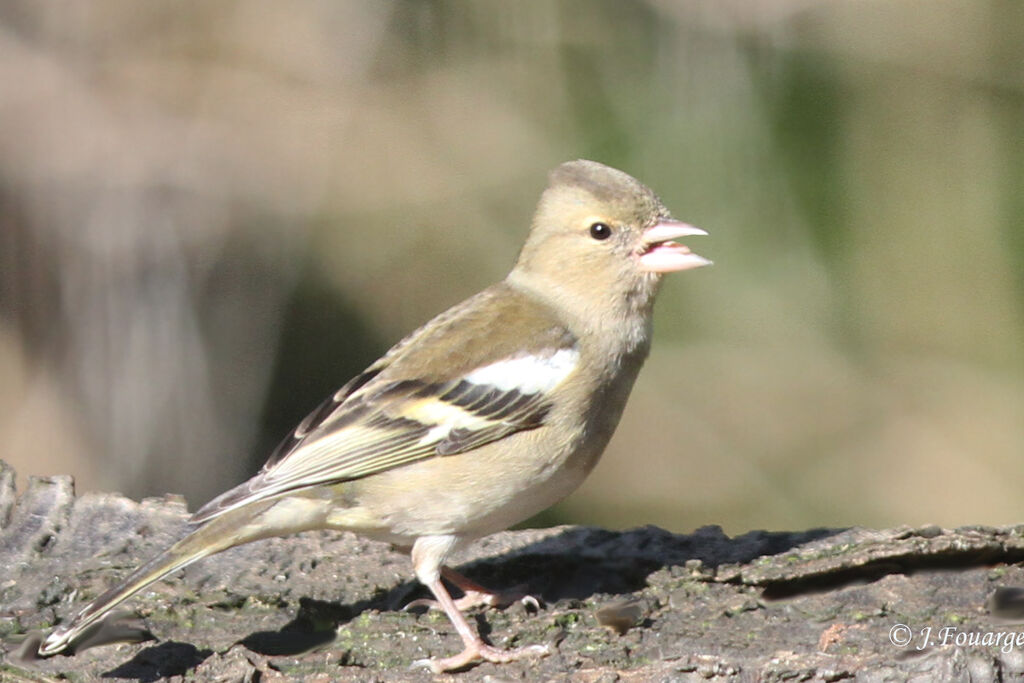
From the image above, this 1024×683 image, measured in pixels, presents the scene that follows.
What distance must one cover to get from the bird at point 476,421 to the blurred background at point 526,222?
5.05ft

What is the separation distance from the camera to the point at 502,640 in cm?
357

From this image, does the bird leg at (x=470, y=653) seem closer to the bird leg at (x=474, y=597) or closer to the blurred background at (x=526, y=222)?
the bird leg at (x=474, y=597)

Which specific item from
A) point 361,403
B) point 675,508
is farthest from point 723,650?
point 675,508

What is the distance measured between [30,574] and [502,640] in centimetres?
139

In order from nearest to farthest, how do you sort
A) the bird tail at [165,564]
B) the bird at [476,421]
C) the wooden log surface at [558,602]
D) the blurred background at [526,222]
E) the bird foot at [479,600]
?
the wooden log surface at [558,602], the bird tail at [165,564], the bird at [476,421], the bird foot at [479,600], the blurred background at [526,222]

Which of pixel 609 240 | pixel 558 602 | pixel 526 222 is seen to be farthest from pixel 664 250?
pixel 526 222

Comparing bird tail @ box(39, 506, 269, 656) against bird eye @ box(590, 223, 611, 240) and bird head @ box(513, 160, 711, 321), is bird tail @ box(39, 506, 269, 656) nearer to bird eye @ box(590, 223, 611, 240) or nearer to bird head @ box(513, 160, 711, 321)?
bird head @ box(513, 160, 711, 321)

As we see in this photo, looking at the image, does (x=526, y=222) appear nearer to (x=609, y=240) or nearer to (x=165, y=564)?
(x=609, y=240)

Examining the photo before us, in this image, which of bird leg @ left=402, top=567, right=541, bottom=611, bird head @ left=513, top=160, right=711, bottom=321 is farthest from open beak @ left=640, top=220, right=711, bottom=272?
bird leg @ left=402, top=567, right=541, bottom=611

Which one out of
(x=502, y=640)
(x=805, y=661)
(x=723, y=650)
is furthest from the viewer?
(x=502, y=640)

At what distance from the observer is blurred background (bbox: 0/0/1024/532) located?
573 centimetres

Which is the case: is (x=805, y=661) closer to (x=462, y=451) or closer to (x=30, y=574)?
(x=462, y=451)

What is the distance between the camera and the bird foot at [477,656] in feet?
11.0

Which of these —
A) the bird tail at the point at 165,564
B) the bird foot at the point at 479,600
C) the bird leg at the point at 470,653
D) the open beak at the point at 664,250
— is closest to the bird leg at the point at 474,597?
the bird foot at the point at 479,600
